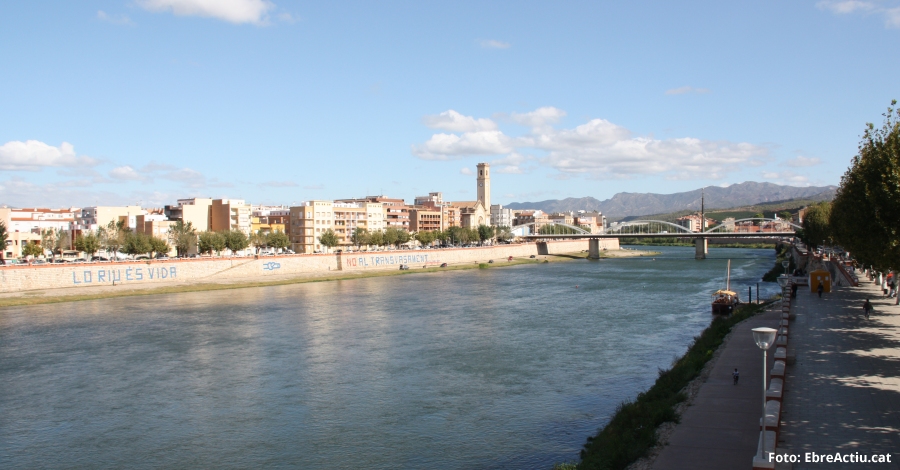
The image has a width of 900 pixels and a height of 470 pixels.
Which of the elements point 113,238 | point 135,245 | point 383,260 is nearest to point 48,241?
point 113,238

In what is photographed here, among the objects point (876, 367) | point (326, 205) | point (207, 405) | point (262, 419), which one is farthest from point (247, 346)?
point (326, 205)

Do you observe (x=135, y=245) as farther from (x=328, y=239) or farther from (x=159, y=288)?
(x=328, y=239)

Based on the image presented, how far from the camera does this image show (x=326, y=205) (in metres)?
73.0

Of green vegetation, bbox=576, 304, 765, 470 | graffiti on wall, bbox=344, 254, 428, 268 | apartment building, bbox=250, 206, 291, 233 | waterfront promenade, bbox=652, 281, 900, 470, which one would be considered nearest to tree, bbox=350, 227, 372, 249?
apartment building, bbox=250, 206, 291, 233

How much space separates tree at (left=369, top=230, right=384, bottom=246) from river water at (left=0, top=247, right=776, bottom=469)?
1505 inches

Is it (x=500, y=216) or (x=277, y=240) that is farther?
(x=500, y=216)

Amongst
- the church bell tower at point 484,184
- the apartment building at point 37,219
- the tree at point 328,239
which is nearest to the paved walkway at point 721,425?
the tree at point 328,239

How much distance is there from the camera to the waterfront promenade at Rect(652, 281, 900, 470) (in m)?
8.55

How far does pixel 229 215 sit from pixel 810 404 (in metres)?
65.4

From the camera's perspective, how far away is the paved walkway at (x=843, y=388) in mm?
8625

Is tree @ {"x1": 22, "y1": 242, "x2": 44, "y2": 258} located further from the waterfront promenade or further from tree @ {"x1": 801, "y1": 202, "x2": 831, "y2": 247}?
tree @ {"x1": 801, "y1": 202, "x2": 831, "y2": 247}

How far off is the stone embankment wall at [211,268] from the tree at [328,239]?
829cm

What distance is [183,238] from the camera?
55.2m

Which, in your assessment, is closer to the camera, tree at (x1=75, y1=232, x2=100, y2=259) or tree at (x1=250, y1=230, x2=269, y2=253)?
tree at (x1=75, y1=232, x2=100, y2=259)
